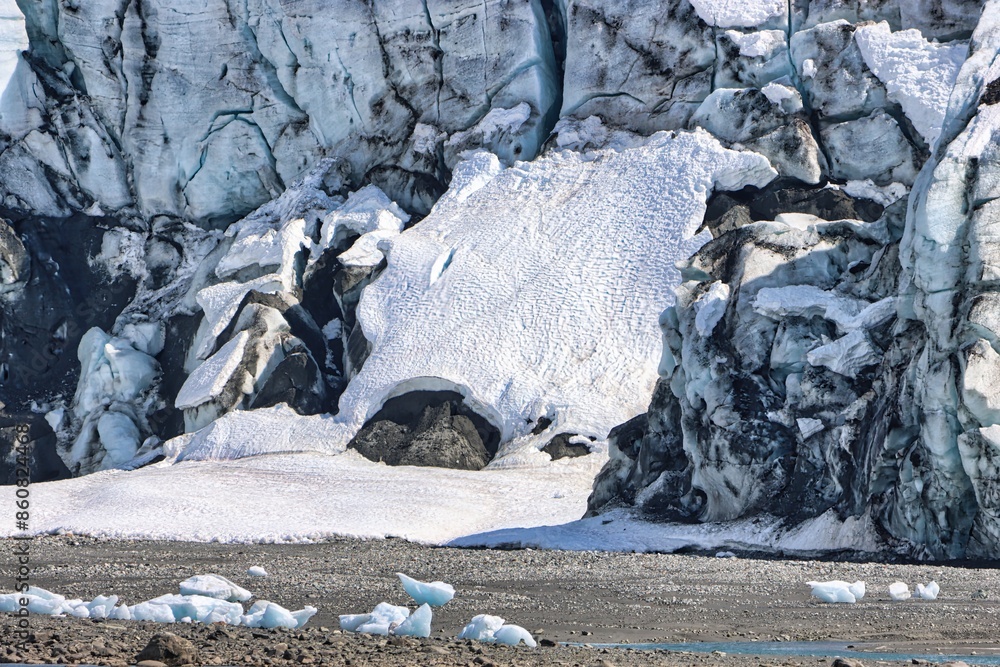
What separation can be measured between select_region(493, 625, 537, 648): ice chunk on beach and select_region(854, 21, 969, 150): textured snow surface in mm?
23172

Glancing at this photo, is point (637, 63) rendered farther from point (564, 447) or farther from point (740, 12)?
point (564, 447)

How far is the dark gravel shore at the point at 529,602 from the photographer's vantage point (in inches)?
360

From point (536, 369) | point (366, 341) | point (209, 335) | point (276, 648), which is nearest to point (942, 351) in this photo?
point (276, 648)

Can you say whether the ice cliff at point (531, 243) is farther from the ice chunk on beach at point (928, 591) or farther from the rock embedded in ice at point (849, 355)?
the ice chunk on beach at point (928, 591)

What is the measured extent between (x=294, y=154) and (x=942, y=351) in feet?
86.4

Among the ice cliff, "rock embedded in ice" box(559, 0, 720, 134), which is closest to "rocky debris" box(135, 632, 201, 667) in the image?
the ice cliff

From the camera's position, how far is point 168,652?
8.37m

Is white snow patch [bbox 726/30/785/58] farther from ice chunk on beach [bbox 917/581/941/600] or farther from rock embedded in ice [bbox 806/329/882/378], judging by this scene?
ice chunk on beach [bbox 917/581/941/600]

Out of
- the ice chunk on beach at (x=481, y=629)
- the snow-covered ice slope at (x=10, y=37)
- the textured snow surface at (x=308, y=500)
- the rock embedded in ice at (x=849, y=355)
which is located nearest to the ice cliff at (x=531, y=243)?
the rock embedded in ice at (x=849, y=355)

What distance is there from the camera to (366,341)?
3206 centimetres

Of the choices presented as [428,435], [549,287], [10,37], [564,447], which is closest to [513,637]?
[564,447]

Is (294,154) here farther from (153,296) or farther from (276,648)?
(276,648)

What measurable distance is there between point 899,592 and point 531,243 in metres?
20.1

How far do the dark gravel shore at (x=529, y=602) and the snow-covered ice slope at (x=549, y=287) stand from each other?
950cm
